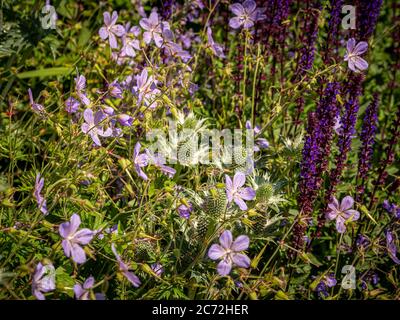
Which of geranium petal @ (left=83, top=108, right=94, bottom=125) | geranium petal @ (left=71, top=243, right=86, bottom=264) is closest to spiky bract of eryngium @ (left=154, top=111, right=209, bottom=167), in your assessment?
geranium petal @ (left=83, top=108, right=94, bottom=125)

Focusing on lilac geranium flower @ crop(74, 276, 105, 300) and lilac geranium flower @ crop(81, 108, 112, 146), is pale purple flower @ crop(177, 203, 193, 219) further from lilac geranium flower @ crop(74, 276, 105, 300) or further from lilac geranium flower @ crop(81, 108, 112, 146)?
lilac geranium flower @ crop(74, 276, 105, 300)

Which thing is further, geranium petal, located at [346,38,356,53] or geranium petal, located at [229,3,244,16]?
geranium petal, located at [229,3,244,16]

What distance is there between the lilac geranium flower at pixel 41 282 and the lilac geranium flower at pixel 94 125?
47 centimetres

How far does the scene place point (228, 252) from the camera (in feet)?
5.54

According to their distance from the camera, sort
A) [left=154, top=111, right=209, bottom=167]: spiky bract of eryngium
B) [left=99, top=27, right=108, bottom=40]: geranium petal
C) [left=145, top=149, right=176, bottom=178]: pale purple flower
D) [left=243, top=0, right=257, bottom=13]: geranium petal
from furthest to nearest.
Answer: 1. [left=243, top=0, right=257, bottom=13]: geranium petal
2. [left=99, top=27, right=108, bottom=40]: geranium petal
3. [left=154, top=111, right=209, bottom=167]: spiky bract of eryngium
4. [left=145, top=149, right=176, bottom=178]: pale purple flower

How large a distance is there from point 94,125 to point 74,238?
1.54 feet

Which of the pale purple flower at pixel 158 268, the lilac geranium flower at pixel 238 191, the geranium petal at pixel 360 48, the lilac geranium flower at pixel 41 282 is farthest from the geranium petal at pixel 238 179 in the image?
the geranium petal at pixel 360 48

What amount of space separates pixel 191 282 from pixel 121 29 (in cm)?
109

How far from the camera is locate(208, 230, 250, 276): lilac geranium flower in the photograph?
5.40 ft

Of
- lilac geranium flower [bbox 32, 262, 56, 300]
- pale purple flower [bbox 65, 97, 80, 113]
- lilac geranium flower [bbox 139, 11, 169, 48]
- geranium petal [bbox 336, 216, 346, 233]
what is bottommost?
geranium petal [bbox 336, 216, 346, 233]

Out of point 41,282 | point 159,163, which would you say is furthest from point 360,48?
point 41,282

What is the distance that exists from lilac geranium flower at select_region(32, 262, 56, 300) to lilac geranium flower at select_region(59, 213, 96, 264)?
0.07 m

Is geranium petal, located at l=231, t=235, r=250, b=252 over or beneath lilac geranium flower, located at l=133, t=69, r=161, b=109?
beneath

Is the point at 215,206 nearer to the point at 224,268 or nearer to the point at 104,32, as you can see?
the point at 224,268
